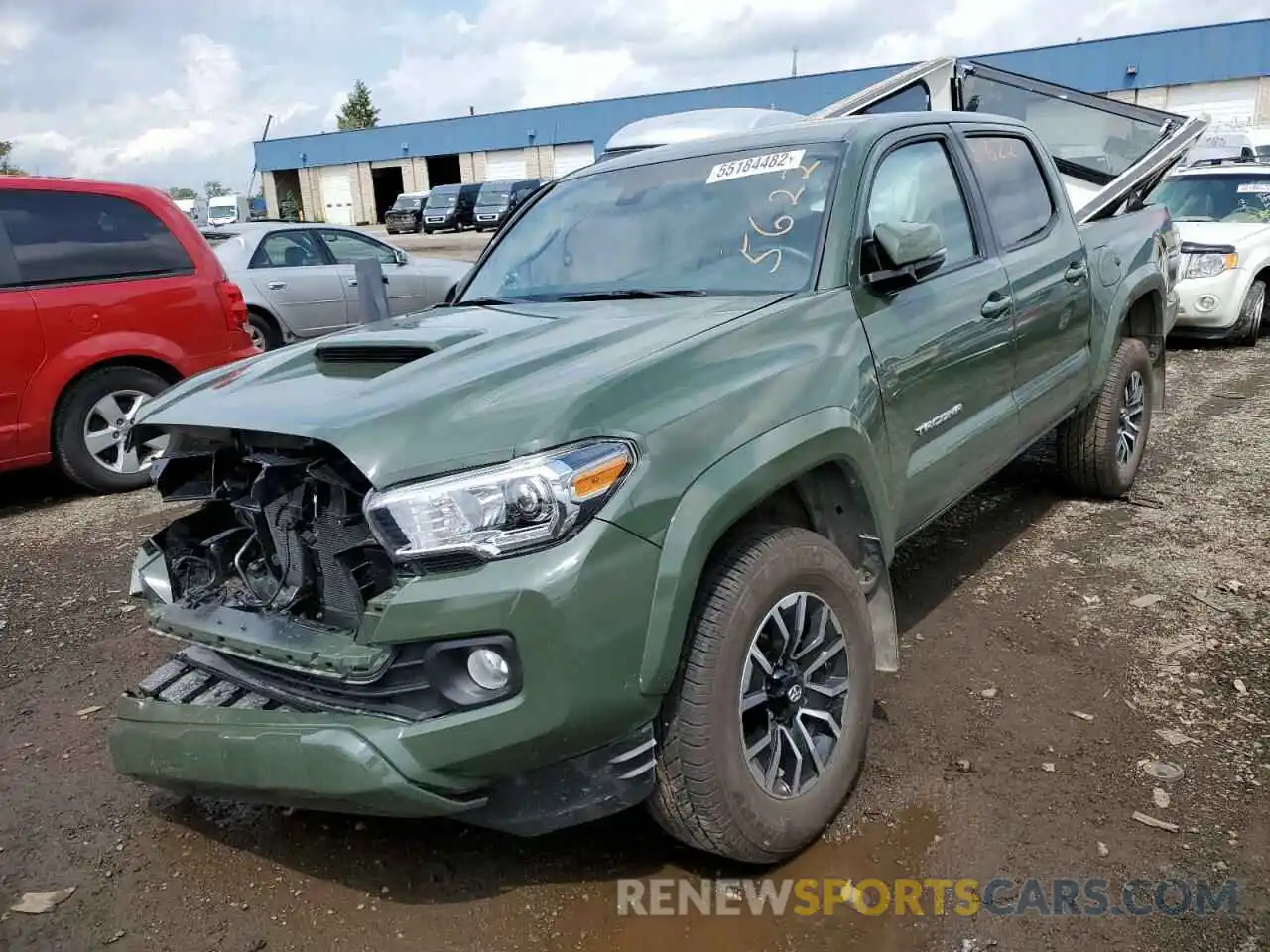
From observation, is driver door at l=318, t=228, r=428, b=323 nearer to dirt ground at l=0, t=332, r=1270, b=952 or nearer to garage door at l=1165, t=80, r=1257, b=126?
dirt ground at l=0, t=332, r=1270, b=952

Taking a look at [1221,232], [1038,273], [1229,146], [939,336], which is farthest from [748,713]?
[1229,146]

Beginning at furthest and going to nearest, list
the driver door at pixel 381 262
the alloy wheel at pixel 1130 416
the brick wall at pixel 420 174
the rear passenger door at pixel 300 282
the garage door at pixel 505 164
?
the brick wall at pixel 420 174
the garage door at pixel 505 164
the driver door at pixel 381 262
the rear passenger door at pixel 300 282
the alloy wheel at pixel 1130 416

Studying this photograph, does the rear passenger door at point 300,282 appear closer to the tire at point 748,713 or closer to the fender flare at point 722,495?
the fender flare at point 722,495

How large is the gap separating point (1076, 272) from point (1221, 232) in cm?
635

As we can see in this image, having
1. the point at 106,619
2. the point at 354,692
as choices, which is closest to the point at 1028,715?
the point at 354,692

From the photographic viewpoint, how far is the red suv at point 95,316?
610 cm

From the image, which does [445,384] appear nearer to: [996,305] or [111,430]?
[996,305]

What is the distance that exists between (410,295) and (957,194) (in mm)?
8237

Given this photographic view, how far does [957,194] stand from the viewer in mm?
3973

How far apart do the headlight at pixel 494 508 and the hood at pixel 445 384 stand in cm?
4

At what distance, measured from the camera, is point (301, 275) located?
1043cm

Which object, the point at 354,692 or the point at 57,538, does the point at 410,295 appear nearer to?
A: the point at 57,538

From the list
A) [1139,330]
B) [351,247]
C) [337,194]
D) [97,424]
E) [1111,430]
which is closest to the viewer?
[1111,430]

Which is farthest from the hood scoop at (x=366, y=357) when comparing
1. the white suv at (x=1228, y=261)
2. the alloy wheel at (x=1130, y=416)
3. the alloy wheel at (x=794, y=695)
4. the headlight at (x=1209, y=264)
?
the headlight at (x=1209, y=264)
